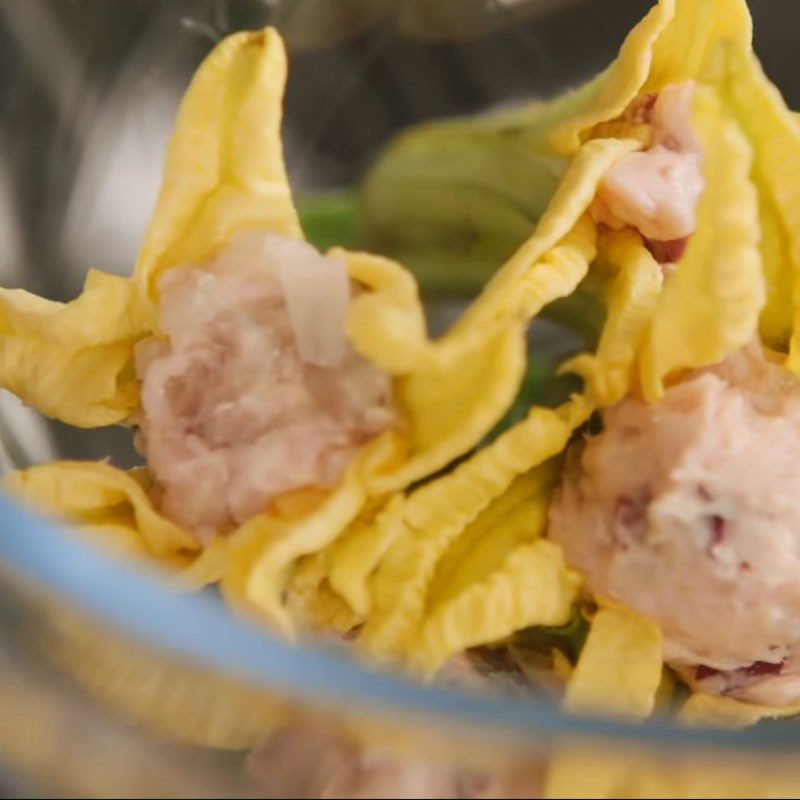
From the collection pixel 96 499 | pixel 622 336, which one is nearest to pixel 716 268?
pixel 622 336

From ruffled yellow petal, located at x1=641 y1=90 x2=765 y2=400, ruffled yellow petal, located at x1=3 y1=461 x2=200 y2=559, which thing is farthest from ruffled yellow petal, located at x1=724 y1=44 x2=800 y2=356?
ruffled yellow petal, located at x1=3 y1=461 x2=200 y2=559

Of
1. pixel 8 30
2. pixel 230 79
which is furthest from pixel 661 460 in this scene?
pixel 8 30

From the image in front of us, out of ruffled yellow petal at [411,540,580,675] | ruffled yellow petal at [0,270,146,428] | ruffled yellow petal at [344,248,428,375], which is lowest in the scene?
ruffled yellow petal at [411,540,580,675]

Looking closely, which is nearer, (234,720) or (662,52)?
(234,720)

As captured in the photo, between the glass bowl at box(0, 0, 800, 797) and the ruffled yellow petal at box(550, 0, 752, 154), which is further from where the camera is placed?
the ruffled yellow petal at box(550, 0, 752, 154)

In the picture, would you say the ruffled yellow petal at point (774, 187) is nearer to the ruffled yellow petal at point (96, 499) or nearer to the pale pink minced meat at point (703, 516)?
the pale pink minced meat at point (703, 516)

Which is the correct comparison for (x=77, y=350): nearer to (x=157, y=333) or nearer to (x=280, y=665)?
(x=157, y=333)

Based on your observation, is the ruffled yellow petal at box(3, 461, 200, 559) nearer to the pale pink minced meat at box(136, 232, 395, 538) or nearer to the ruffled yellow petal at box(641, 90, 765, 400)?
the pale pink minced meat at box(136, 232, 395, 538)
